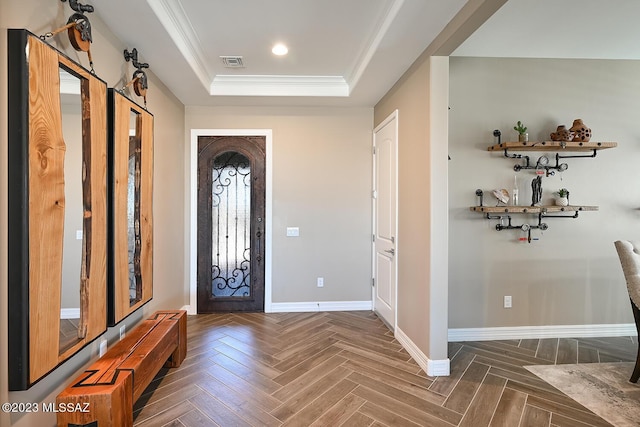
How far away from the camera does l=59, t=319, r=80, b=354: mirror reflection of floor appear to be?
1.54 m

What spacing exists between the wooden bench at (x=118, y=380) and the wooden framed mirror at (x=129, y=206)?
21 centimetres

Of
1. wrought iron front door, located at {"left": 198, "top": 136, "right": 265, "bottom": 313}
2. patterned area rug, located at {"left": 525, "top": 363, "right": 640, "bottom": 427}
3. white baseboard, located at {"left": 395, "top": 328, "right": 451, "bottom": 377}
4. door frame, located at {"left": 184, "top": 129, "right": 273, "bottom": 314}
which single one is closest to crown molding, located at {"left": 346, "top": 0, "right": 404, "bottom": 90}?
door frame, located at {"left": 184, "top": 129, "right": 273, "bottom": 314}

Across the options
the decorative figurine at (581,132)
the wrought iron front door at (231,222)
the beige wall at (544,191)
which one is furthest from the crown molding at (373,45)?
the decorative figurine at (581,132)

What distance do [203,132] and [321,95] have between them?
1584 millimetres

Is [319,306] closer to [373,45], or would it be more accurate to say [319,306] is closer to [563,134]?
[373,45]

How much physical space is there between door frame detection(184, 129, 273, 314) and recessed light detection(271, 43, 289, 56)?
1130mm

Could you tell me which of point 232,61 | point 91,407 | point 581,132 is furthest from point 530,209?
point 91,407

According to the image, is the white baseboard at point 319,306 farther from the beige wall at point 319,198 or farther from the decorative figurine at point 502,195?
the decorative figurine at point 502,195

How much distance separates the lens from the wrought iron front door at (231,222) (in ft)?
12.6

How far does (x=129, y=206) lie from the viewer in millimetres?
2297

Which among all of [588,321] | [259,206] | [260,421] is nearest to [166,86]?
[259,206]

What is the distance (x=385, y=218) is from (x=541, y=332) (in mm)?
1987

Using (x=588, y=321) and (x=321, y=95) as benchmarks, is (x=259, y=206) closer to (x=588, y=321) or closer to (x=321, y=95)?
(x=321, y=95)

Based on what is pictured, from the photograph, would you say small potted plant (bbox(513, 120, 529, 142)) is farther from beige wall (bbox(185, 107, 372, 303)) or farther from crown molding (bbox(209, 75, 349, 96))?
crown molding (bbox(209, 75, 349, 96))
